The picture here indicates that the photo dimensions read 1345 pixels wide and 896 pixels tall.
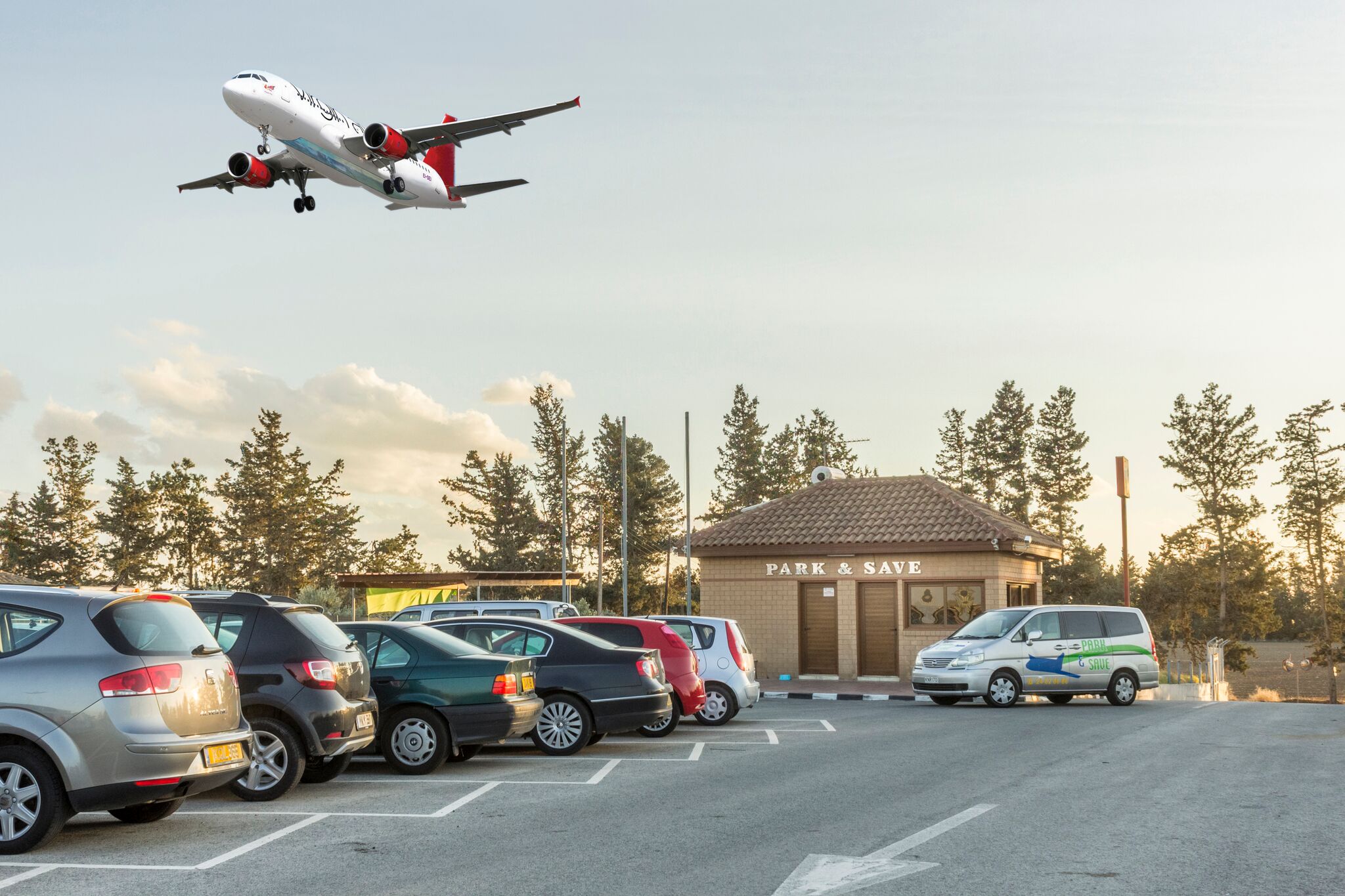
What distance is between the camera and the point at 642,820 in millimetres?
9203

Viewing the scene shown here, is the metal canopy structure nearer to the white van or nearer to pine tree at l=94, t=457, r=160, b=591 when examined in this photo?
the white van

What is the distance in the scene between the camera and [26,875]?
23.9 ft

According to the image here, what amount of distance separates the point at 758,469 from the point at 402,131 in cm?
5885

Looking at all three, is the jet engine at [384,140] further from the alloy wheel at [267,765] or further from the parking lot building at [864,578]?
the alloy wheel at [267,765]

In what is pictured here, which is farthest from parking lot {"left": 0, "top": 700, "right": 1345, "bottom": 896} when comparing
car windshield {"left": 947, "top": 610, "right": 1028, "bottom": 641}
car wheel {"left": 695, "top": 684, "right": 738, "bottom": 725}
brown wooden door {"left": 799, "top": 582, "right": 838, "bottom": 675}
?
brown wooden door {"left": 799, "top": 582, "right": 838, "bottom": 675}

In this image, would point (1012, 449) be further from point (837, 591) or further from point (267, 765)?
point (267, 765)

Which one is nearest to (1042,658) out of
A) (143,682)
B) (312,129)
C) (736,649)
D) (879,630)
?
(736,649)

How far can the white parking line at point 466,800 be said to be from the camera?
965cm

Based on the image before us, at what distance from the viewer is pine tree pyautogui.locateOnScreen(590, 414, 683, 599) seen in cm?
7694

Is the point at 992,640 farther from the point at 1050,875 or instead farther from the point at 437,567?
the point at 437,567

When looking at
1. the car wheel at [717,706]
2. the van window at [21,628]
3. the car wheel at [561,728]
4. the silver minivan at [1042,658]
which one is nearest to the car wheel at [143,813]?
the van window at [21,628]

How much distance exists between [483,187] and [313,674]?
2046 centimetres

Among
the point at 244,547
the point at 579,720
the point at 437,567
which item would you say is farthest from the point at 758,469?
the point at 579,720

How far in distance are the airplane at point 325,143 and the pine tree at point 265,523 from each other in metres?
45.7
